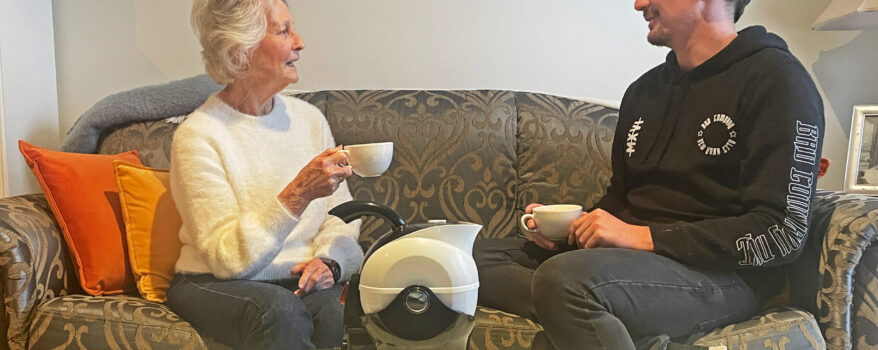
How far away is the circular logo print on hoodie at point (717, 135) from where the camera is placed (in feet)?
4.44

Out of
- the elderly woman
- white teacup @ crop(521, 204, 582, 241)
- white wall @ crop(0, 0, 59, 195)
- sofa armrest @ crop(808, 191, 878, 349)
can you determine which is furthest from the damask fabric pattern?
white wall @ crop(0, 0, 59, 195)

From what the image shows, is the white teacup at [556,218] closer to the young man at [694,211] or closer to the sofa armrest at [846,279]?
the young man at [694,211]

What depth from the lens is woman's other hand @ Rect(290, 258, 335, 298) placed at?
58.5 inches

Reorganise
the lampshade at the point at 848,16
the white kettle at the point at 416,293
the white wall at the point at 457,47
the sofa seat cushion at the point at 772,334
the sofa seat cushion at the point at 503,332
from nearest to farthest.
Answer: the white kettle at the point at 416,293 < the sofa seat cushion at the point at 772,334 < the sofa seat cushion at the point at 503,332 < the lampshade at the point at 848,16 < the white wall at the point at 457,47

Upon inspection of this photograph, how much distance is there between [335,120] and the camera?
1.95 m

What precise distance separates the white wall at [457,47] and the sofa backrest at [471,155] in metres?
0.27

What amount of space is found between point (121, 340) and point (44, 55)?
1165 millimetres

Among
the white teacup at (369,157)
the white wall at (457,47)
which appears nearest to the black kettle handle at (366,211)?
the white teacup at (369,157)

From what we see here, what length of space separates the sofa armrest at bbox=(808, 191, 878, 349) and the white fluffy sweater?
98 cm

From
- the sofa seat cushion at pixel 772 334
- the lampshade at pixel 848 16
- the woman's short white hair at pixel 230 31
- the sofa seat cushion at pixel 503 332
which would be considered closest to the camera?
the sofa seat cushion at pixel 772 334

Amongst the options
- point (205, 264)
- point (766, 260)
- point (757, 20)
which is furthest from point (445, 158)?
point (757, 20)

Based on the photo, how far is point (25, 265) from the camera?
58.1 inches

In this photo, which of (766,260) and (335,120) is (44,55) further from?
(766,260)

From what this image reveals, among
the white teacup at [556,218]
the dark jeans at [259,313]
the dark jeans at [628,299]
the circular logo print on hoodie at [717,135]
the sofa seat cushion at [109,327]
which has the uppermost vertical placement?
the circular logo print on hoodie at [717,135]
